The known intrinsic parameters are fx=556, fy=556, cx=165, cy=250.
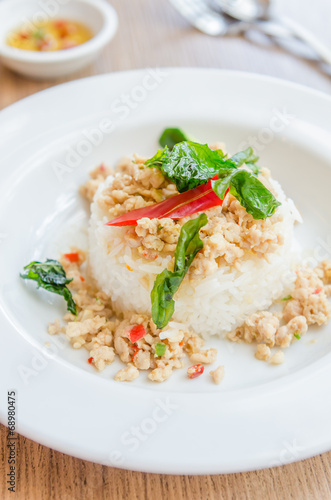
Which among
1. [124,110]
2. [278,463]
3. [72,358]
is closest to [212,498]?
[278,463]

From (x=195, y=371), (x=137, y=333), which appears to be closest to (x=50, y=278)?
(x=137, y=333)

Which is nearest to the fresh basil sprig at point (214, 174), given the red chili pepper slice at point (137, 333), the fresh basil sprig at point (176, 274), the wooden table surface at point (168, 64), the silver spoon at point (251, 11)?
the fresh basil sprig at point (176, 274)

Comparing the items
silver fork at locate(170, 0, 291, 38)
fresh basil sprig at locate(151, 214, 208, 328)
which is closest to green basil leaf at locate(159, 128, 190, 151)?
fresh basil sprig at locate(151, 214, 208, 328)

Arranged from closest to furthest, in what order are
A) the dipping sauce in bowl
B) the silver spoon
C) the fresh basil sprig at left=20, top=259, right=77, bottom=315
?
the fresh basil sprig at left=20, top=259, right=77, bottom=315 < the dipping sauce in bowl < the silver spoon

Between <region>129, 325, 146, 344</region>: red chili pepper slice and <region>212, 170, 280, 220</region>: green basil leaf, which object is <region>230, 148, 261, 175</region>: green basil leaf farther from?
<region>129, 325, 146, 344</region>: red chili pepper slice

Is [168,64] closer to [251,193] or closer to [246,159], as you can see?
[246,159]

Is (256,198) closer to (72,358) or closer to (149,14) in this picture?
(72,358)
